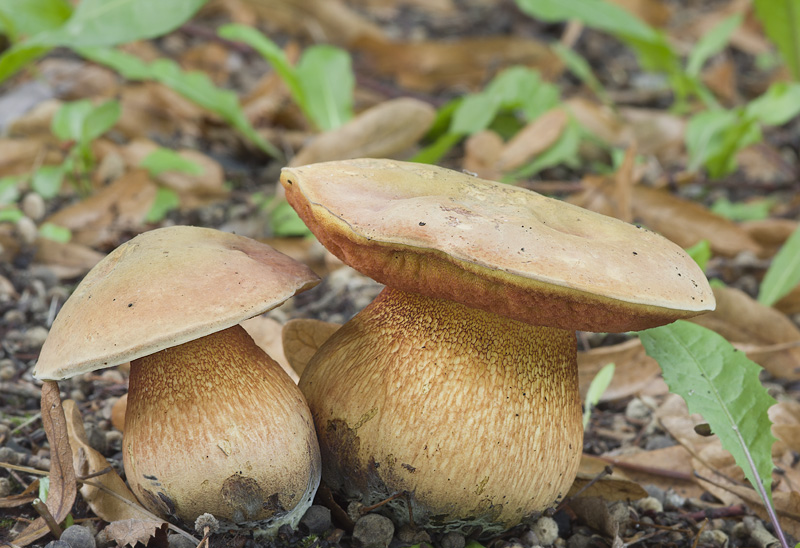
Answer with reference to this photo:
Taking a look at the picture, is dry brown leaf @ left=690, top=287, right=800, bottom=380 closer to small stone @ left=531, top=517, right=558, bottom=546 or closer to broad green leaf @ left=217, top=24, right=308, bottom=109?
small stone @ left=531, top=517, right=558, bottom=546

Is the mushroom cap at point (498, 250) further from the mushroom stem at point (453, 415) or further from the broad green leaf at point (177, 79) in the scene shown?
the broad green leaf at point (177, 79)

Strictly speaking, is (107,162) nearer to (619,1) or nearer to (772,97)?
(772,97)

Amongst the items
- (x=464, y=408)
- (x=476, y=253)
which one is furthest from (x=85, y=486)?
(x=476, y=253)

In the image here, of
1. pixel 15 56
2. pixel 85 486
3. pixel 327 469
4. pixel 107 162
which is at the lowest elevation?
pixel 107 162

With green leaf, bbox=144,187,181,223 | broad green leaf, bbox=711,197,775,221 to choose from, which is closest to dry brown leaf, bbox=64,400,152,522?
green leaf, bbox=144,187,181,223

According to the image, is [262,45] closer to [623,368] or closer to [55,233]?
[55,233]

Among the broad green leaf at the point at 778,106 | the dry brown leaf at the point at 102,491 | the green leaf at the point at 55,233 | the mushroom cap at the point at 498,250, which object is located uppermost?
the mushroom cap at the point at 498,250

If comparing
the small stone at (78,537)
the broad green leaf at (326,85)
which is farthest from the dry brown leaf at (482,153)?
the small stone at (78,537)
